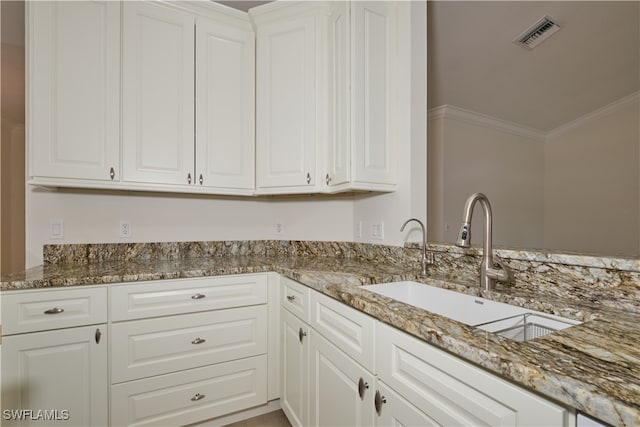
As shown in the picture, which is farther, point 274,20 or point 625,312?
point 274,20

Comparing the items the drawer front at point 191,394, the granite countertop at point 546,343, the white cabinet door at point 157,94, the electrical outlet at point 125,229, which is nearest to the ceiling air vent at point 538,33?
Answer: the granite countertop at point 546,343

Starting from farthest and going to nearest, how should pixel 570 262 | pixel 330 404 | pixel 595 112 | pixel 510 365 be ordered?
1. pixel 595 112
2. pixel 330 404
3. pixel 570 262
4. pixel 510 365

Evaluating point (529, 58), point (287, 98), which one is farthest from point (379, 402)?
point (529, 58)

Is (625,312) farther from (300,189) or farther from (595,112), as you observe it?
(595,112)

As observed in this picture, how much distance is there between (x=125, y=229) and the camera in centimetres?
199

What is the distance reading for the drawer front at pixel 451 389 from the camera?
0.55 metres

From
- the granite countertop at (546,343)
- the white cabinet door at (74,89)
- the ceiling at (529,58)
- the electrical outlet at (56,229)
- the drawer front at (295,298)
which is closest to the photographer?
the granite countertop at (546,343)

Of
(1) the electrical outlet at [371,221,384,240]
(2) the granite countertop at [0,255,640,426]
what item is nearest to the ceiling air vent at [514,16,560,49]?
(1) the electrical outlet at [371,221,384,240]

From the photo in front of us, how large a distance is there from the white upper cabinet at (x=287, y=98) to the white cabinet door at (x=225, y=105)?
0.08 metres

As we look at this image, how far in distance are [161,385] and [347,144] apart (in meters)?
1.60

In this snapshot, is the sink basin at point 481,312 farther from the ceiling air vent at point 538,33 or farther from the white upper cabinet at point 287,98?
the ceiling air vent at point 538,33

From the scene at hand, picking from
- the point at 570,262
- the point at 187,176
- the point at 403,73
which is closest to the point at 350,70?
the point at 403,73

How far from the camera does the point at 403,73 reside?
1780 millimetres

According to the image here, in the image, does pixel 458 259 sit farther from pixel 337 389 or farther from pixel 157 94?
pixel 157 94
